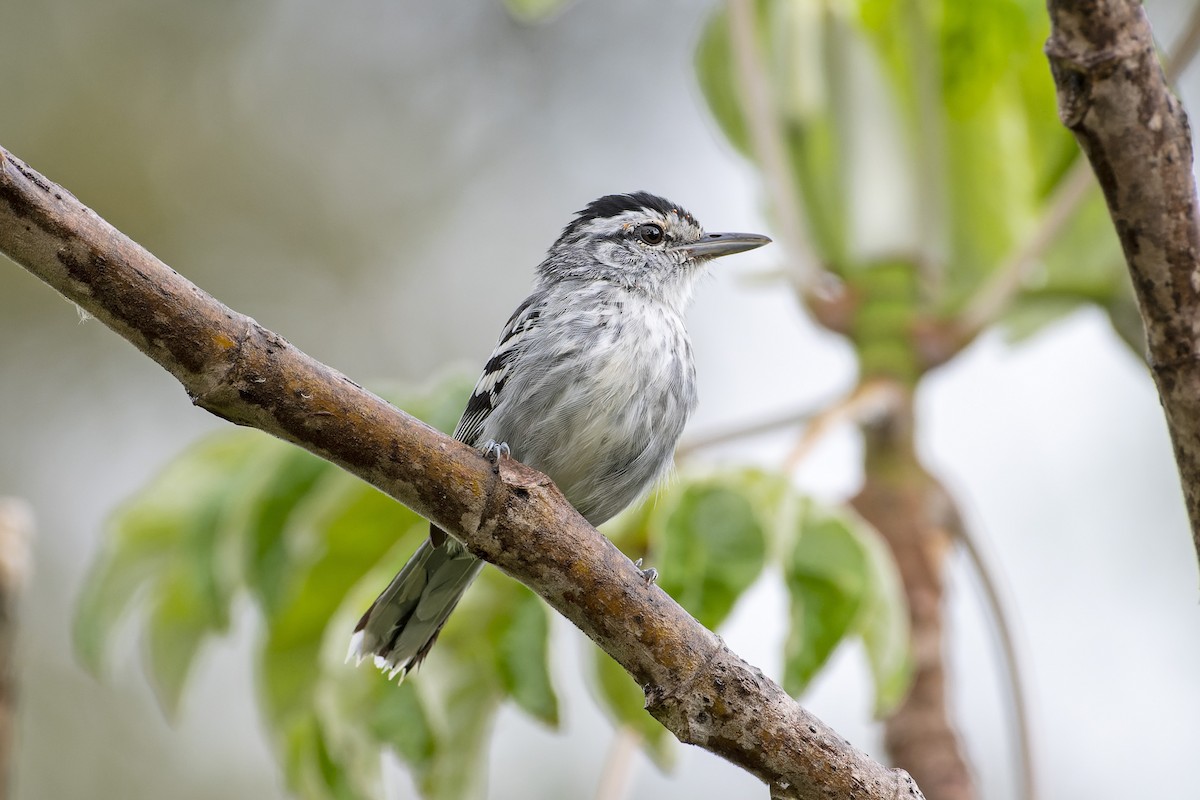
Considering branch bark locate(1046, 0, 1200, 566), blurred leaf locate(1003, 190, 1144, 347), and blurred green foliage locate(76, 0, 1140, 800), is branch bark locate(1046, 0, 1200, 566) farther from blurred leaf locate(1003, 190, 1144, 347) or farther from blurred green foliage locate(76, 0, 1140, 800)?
blurred leaf locate(1003, 190, 1144, 347)

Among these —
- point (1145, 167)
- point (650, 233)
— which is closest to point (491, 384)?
point (650, 233)

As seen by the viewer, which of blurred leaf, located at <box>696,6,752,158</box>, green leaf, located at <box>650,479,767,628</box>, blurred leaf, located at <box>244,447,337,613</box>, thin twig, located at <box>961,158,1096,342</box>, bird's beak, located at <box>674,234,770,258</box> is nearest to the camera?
green leaf, located at <box>650,479,767,628</box>

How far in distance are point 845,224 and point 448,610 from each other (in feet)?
6.93

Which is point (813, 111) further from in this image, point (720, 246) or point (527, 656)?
point (527, 656)

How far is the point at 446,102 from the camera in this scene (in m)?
10.5

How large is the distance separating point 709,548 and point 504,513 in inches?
31.2

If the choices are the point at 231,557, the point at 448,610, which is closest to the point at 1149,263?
the point at 448,610

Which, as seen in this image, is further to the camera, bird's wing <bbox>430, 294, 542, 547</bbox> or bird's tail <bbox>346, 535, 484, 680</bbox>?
bird's wing <bbox>430, 294, 542, 547</bbox>

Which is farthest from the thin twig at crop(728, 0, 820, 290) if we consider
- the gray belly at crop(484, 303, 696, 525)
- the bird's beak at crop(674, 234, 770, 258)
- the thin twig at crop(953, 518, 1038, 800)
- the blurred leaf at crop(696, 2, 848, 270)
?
the thin twig at crop(953, 518, 1038, 800)

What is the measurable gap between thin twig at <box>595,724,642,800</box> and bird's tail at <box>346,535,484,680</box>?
621 mm

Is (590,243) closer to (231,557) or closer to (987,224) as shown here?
(987,224)

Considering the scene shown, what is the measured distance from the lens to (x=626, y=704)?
3439 millimetres

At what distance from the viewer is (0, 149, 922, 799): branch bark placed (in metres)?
2.34

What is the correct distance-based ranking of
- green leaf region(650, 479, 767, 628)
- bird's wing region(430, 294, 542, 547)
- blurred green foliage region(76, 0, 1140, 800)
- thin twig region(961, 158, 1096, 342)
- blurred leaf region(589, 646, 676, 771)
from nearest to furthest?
green leaf region(650, 479, 767, 628) < blurred green foliage region(76, 0, 1140, 800) < blurred leaf region(589, 646, 676, 771) < bird's wing region(430, 294, 542, 547) < thin twig region(961, 158, 1096, 342)
